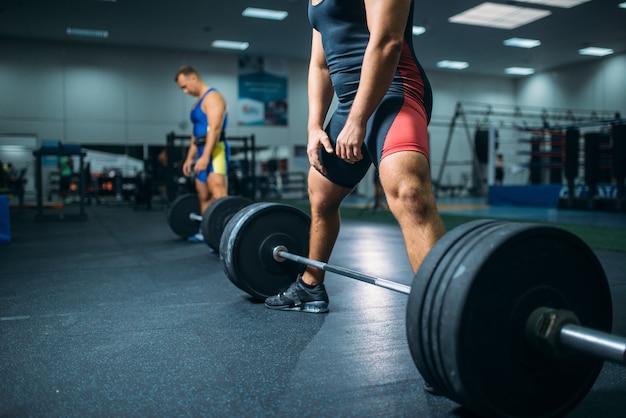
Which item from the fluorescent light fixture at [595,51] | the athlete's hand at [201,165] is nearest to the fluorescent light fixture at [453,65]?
the fluorescent light fixture at [595,51]

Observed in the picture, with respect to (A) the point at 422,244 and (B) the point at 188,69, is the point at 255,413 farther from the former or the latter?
(B) the point at 188,69

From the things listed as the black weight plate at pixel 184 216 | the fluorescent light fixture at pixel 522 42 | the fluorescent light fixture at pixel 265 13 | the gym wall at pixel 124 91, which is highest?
the fluorescent light fixture at pixel 265 13

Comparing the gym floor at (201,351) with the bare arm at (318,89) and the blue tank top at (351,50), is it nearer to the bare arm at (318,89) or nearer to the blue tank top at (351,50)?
the bare arm at (318,89)

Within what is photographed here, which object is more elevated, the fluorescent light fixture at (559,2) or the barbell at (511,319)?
the fluorescent light fixture at (559,2)

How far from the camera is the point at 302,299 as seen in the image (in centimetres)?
171

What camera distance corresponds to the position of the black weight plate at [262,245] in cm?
179

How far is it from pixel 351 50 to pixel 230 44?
10.8 meters

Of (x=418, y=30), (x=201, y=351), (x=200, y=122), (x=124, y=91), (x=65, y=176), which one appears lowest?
(x=201, y=351)

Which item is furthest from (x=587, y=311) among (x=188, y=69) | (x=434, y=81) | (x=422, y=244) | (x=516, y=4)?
(x=434, y=81)

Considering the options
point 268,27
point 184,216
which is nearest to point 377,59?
point 184,216

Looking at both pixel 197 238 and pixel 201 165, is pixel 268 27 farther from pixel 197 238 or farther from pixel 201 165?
pixel 201 165

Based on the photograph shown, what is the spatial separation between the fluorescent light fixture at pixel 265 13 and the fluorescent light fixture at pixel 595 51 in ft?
24.1

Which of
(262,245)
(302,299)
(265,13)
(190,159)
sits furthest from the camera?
(265,13)

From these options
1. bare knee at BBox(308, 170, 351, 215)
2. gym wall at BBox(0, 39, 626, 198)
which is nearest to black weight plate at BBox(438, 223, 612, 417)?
bare knee at BBox(308, 170, 351, 215)
